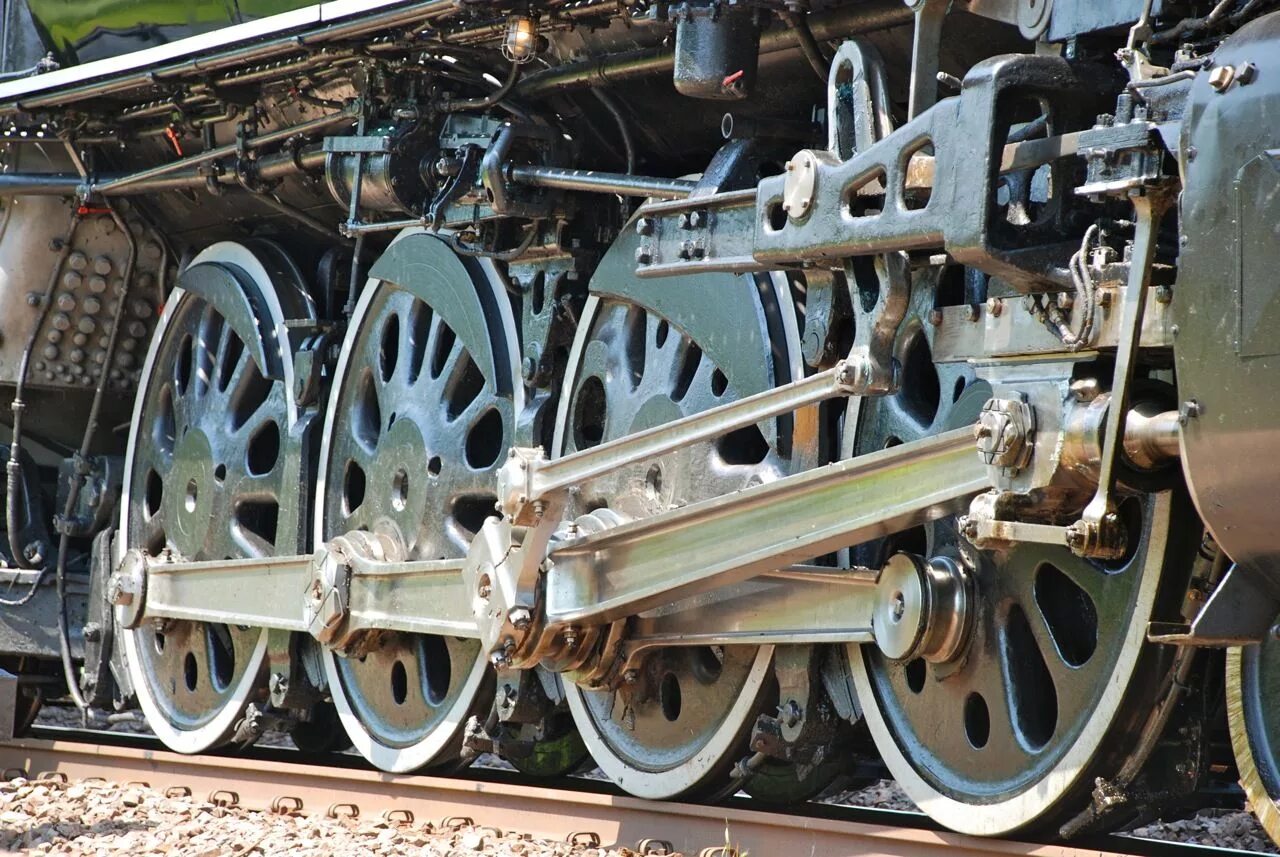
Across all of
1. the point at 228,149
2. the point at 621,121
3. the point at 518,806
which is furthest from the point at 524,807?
the point at 228,149

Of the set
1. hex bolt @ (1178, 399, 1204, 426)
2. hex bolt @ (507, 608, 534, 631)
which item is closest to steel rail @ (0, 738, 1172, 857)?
hex bolt @ (507, 608, 534, 631)

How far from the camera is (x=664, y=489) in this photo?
15.5 ft

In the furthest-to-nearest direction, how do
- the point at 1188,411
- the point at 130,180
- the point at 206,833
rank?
the point at 130,180 → the point at 206,833 → the point at 1188,411

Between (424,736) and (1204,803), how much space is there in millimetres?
2350

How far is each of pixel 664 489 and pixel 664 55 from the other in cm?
105

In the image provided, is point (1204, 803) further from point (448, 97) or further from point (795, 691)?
point (448, 97)

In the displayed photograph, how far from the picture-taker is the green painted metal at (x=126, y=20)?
227 inches

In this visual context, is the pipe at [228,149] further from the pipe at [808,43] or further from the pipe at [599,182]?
the pipe at [808,43]

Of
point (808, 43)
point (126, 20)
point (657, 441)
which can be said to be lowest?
point (657, 441)

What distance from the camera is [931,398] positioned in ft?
14.3

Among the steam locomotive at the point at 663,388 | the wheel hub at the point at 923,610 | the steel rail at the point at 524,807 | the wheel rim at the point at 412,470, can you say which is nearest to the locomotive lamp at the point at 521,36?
the steam locomotive at the point at 663,388

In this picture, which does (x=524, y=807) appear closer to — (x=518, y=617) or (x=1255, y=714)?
(x=518, y=617)

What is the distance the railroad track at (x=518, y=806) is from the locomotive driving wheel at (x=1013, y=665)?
0.13 metres

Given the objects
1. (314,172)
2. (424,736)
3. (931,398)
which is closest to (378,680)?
(424,736)
